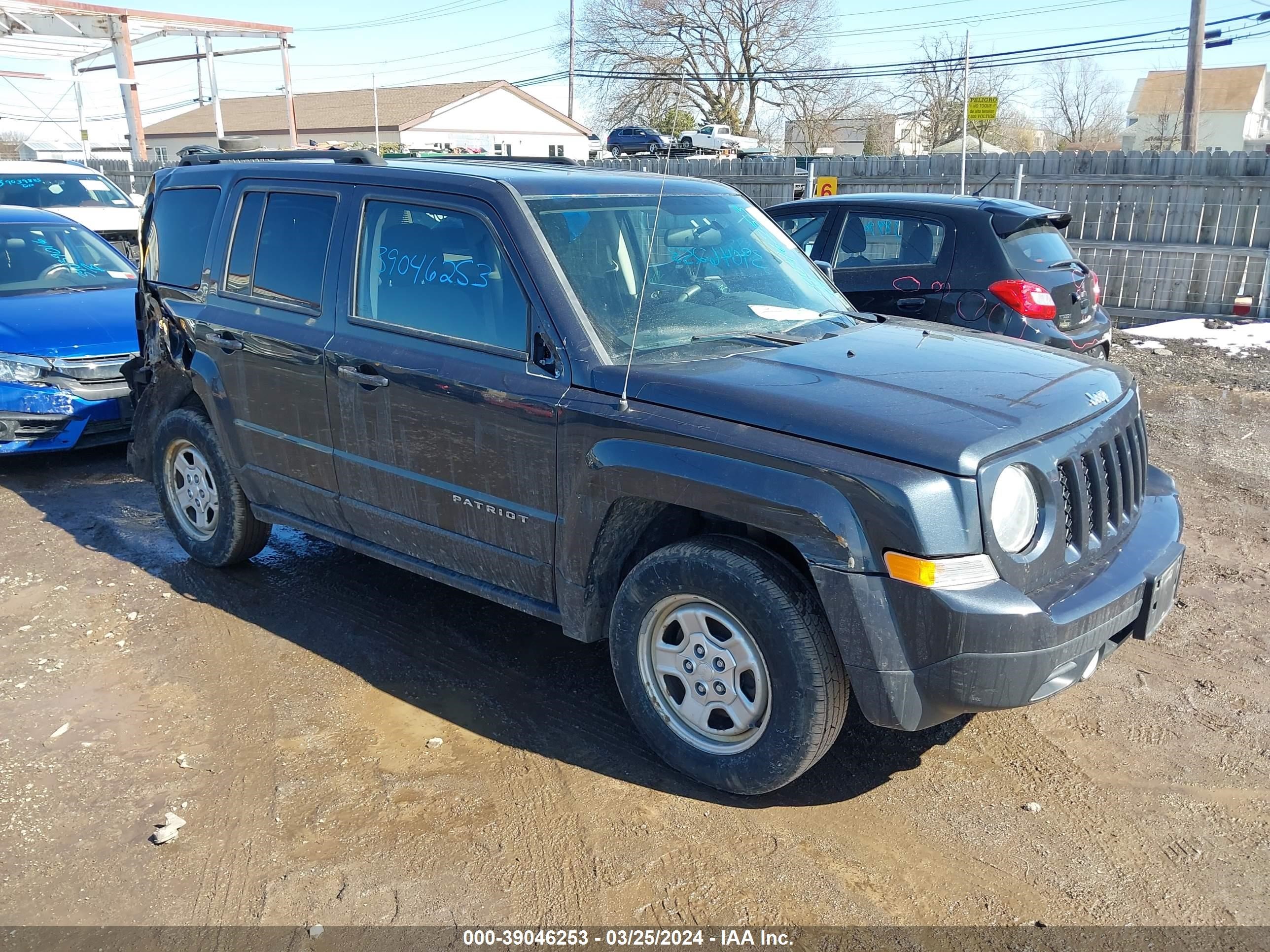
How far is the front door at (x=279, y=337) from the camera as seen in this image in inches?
173

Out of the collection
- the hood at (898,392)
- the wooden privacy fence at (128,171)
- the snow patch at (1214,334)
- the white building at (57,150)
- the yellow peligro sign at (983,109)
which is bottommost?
the snow patch at (1214,334)

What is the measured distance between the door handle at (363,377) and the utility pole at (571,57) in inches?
1498

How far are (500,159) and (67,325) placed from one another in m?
4.19

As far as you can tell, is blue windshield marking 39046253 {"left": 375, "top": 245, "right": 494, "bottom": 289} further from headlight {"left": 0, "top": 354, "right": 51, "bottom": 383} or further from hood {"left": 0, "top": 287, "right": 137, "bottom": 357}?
headlight {"left": 0, "top": 354, "right": 51, "bottom": 383}

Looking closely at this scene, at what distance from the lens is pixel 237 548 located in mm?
5246

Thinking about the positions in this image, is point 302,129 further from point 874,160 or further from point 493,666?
point 493,666

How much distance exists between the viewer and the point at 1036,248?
742 cm

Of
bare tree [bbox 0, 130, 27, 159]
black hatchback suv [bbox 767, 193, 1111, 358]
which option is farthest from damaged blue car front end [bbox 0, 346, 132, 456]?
bare tree [bbox 0, 130, 27, 159]

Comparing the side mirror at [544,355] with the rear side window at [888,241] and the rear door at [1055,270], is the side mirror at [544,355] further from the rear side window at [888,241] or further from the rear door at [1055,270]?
the rear door at [1055,270]

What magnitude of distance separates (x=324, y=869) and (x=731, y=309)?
248 centimetres

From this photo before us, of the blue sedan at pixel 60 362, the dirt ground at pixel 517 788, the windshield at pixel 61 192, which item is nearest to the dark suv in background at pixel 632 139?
the windshield at pixel 61 192

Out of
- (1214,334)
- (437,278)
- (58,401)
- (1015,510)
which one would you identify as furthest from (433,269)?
(1214,334)

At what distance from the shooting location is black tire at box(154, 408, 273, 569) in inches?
202

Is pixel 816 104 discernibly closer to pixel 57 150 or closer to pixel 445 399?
pixel 57 150
